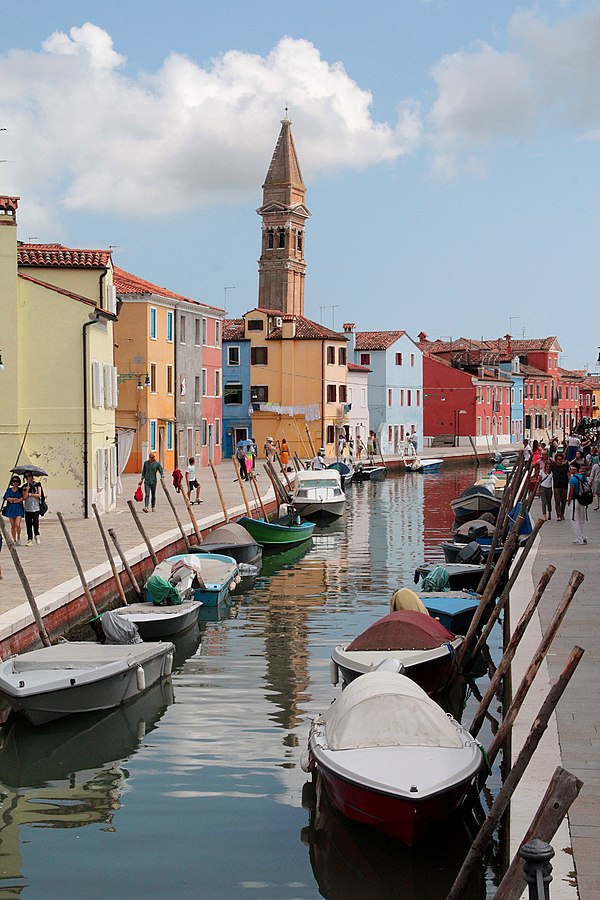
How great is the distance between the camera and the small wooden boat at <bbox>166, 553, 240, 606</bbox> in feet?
73.3

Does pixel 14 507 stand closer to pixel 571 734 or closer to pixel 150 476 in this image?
pixel 150 476

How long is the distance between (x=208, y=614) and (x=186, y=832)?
11.2 metres

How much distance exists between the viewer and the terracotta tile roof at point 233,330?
67.6 metres

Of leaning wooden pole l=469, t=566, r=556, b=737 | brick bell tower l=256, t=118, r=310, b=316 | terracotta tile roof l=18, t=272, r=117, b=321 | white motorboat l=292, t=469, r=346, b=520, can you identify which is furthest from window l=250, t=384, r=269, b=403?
leaning wooden pole l=469, t=566, r=556, b=737

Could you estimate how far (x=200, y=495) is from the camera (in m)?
39.7

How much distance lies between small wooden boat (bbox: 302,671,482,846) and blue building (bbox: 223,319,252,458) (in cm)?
5637

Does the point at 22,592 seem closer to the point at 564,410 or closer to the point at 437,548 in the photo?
the point at 437,548

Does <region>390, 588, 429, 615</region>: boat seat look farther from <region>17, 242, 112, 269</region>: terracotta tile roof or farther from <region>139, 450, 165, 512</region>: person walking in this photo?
<region>17, 242, 112, 269</region>: terracotta tile roof

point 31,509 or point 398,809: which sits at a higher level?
point 31,509

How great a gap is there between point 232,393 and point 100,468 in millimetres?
36232

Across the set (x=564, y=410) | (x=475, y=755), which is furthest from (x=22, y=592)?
(x=564, y=410)

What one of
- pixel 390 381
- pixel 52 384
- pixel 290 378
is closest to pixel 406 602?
pixel 52 384

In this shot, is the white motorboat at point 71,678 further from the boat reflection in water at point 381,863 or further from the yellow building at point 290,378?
the yellow building at point 290,378

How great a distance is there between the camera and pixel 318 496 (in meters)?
41.7
